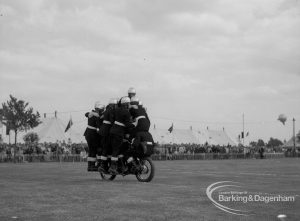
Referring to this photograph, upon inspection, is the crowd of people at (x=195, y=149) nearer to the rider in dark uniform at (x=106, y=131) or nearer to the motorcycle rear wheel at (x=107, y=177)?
the motorcycle rear wheel at (x=107, y=177)

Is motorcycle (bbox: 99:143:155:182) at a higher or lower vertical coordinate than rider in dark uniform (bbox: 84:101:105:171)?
lower

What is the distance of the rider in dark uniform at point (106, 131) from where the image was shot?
14141 mm

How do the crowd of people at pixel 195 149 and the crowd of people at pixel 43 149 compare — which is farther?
the crowd of people at pixel 195 149

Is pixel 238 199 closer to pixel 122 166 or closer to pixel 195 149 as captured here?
pixel 122 166

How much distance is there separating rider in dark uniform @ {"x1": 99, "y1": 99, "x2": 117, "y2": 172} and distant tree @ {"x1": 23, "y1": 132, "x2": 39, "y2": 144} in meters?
39.0

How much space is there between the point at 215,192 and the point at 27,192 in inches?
132

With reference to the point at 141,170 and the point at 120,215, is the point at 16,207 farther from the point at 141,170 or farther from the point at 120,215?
the point at 141,170

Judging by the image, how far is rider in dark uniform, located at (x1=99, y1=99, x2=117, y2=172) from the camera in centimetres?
1414

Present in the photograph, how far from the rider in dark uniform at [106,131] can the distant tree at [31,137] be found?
39.0m

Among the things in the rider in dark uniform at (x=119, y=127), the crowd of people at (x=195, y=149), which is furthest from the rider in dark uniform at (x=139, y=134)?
the crowd of people at (x=195, y=149)

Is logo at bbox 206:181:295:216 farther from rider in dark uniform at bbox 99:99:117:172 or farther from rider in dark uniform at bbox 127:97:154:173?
rider in dark uniform at bbox 99:99:117:172

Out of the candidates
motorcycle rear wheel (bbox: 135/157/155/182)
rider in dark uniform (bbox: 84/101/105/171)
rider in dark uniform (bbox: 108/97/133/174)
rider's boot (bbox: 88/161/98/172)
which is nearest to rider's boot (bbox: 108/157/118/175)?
rider in dark uniform (bbox: 108/97/133/174)

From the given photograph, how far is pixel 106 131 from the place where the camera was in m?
14.3

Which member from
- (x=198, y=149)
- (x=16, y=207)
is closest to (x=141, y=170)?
(x=16, y=207)
